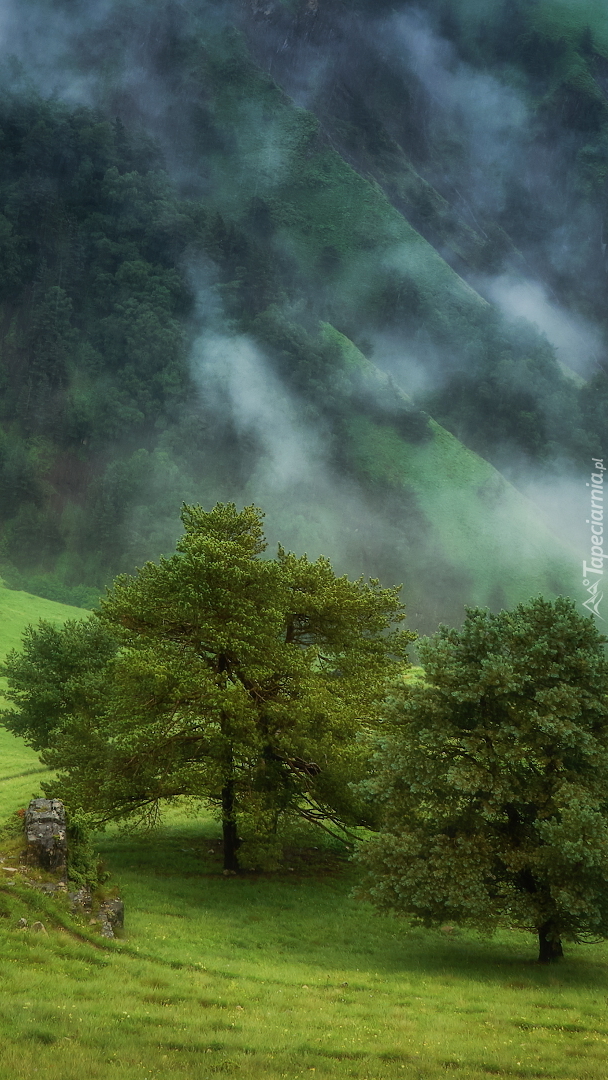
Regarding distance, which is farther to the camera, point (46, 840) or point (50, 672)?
point (50, 672)

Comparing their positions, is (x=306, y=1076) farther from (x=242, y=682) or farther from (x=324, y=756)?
(x=242, y=682)

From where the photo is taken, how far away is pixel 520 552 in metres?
194

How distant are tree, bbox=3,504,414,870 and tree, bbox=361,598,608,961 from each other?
641 cm

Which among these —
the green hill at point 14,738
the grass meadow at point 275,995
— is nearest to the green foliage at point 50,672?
the green hill at point 14,738

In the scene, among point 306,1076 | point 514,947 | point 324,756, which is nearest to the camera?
point 306,1076

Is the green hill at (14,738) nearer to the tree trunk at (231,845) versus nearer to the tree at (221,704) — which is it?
the tree at (221,704)

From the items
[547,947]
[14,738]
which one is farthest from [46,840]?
[14,738]

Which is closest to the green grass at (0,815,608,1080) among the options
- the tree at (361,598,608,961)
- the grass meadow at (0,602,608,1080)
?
the grass meadow at (0,602,608,1080)

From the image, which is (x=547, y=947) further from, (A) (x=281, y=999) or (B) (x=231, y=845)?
(B) (x=231, y=845)

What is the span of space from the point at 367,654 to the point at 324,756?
832 cm

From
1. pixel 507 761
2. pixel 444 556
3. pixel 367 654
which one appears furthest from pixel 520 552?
pixel 507 761

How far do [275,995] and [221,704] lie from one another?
15.1 m

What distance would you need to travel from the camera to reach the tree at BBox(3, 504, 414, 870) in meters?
35.4

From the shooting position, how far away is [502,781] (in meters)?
27.7
